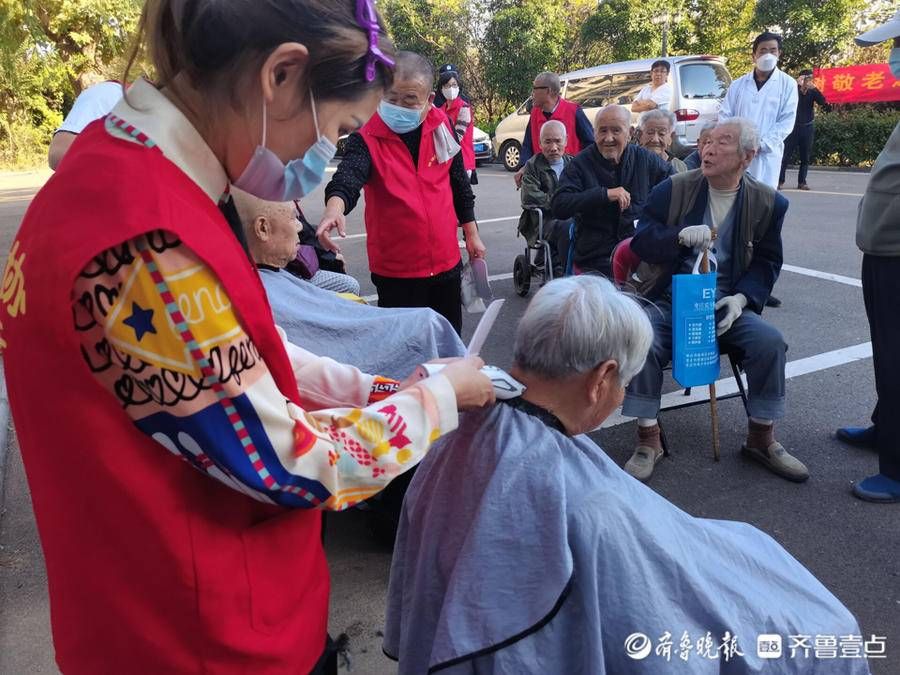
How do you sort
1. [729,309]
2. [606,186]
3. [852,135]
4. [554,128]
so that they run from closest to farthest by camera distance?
[729,309] < [606,186] < [554,128] < [852,135]

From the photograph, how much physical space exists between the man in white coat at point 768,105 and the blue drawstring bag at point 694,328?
13.0 ft

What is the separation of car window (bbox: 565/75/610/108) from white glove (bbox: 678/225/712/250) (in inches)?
463

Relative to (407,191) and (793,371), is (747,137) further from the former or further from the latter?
(407,191)

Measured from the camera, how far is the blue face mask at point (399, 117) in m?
3.37

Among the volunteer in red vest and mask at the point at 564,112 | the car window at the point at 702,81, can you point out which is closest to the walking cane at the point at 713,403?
the volunteer in red vest and mask at the point at 564,112

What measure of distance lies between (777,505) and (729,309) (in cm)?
98

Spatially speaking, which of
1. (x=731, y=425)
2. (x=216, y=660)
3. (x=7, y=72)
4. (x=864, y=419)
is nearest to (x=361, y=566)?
(x=216, y=660)

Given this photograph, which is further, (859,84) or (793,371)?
(859,84)

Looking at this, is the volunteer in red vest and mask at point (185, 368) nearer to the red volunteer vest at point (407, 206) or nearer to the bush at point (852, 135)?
the red volunteer vest at point (407, 206)

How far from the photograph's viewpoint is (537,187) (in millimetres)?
6488

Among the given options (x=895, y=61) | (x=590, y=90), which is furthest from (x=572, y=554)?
(x=590, y=90)

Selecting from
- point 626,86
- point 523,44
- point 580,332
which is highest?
point 523,44

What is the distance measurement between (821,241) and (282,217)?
708 cm

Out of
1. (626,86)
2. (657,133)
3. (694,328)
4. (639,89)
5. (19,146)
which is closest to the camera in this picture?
(694,328)
